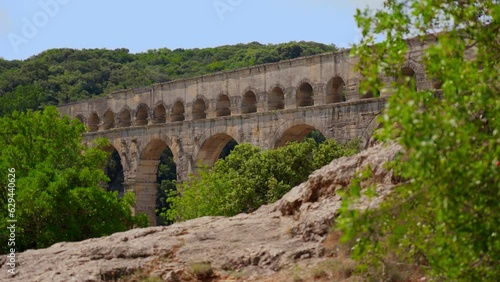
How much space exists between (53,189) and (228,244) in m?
9.82

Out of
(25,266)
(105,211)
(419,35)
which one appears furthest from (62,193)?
(419,35)

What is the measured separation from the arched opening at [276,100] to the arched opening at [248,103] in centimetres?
152

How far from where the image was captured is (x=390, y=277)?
937 centimetres

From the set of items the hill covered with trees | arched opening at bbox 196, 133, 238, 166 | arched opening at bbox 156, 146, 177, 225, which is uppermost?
the hill covered with trees

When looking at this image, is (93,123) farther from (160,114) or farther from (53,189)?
(53,189)

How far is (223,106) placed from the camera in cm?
3341

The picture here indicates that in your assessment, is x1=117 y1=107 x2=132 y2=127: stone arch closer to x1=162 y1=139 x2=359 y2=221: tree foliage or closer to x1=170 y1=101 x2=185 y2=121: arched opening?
x1=170 y1=101 x2=185 y2=121: arched opening

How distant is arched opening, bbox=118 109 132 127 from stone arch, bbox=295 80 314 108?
12292 millimetres

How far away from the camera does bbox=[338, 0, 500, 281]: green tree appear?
19.3 feet

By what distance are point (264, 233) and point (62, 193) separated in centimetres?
1029

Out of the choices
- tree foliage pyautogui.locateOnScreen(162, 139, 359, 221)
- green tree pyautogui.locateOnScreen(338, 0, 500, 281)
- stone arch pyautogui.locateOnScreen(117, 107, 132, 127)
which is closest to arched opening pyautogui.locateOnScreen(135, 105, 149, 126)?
stone arch pyautogui.locateOnScreen(117, 107, 132, 127)

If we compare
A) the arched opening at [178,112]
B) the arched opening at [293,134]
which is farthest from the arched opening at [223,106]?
the arched opening at [293,134]

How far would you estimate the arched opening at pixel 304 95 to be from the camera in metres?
29.2

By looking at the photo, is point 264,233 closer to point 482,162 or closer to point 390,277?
point 390,277
